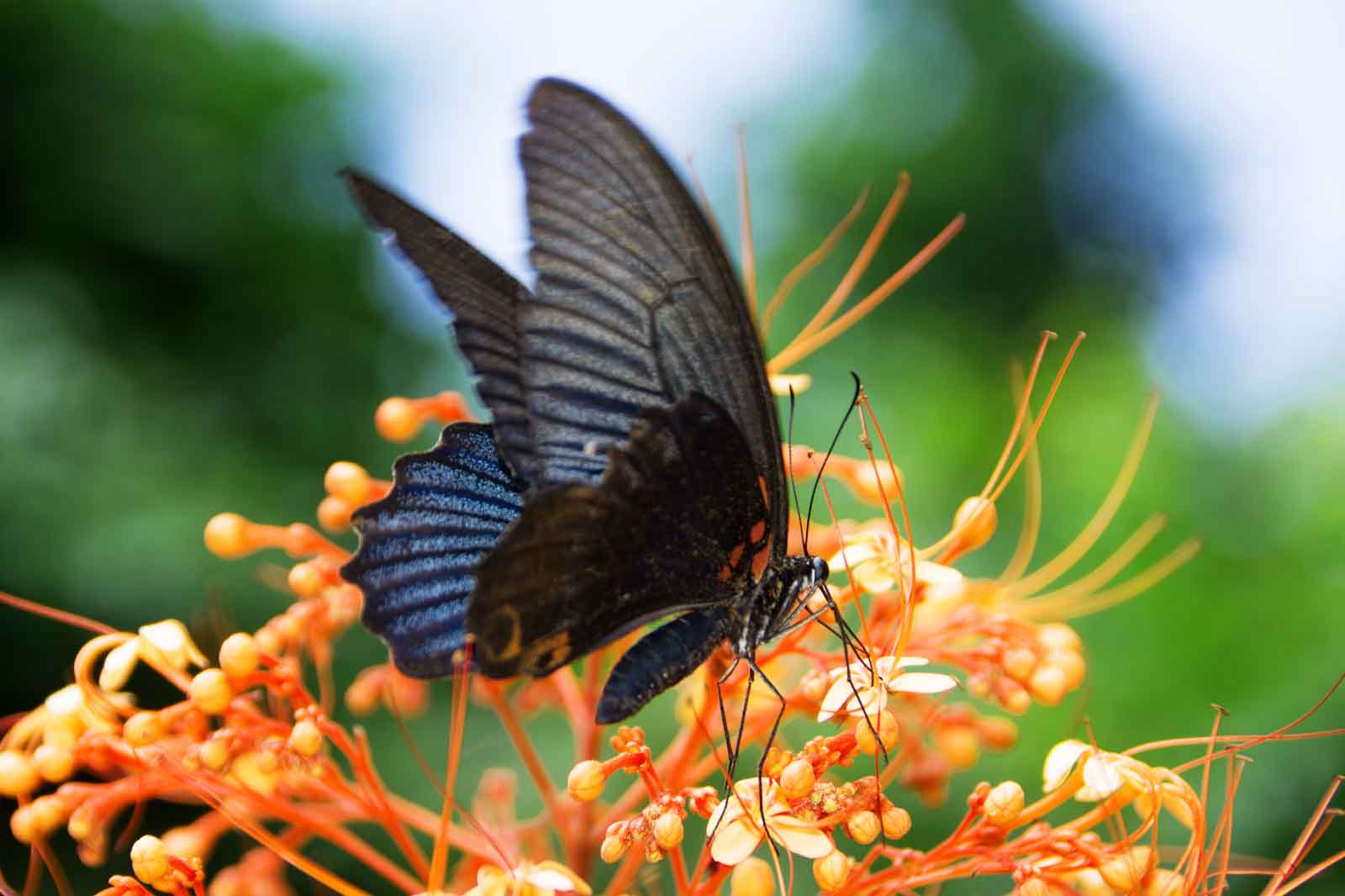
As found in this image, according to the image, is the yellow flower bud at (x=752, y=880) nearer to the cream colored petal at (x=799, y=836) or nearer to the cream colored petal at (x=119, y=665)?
the cream colored petal at (x=799, y=836)

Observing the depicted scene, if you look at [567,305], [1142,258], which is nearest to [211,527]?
[567,305]

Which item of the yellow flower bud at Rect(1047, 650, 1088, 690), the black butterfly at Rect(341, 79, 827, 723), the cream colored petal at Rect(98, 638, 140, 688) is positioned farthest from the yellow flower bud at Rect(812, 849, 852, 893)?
the cream colored petal at Rect(98, 638, 140, 688)

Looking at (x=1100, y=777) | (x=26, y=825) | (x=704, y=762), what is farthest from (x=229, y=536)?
(x=1100, y=777)

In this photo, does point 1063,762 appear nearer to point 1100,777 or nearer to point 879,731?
point 1100,777

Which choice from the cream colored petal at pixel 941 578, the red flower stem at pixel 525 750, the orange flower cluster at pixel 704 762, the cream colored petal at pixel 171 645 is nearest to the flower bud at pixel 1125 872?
the orange flower cluster at pixel 704 762

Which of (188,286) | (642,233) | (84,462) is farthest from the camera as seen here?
(188,286)

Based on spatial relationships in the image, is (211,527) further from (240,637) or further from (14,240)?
(14,240)

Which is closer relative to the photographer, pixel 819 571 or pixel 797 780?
pixel 797 780
